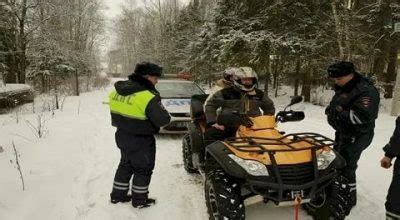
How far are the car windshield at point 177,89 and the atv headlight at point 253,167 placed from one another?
22.1 ft

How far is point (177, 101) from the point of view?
955 centimetres

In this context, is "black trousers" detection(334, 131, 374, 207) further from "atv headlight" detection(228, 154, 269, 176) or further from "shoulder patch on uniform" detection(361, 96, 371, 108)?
"atv headlight" detection(228, 154, 269, 176)

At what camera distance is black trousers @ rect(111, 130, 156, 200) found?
4590 mm

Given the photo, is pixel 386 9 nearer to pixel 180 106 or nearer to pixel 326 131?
pixel 326 131

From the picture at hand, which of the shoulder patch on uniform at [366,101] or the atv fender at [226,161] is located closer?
the atv fender at [226,161]

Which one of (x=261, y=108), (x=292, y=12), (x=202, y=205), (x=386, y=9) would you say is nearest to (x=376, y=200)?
(x=261, y=108)

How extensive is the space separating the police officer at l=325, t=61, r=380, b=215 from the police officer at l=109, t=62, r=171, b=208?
7.07 feet

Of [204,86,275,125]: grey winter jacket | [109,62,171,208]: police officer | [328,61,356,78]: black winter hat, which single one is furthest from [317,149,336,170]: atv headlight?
[109,62,171,208]: police officer

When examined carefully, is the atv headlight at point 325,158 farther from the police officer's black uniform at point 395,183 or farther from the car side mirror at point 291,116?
the car side mirror at point 291,116

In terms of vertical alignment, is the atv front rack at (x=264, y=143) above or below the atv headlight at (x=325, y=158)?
above

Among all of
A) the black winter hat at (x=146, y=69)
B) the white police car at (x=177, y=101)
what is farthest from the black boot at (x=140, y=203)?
the white police car at (x=177, y=101)

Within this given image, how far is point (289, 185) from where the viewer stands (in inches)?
132

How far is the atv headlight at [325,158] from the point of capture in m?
3.60

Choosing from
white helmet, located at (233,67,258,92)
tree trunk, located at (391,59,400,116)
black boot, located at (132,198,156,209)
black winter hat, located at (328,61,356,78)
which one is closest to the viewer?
black winter hat, located at (328,61,356,78)
